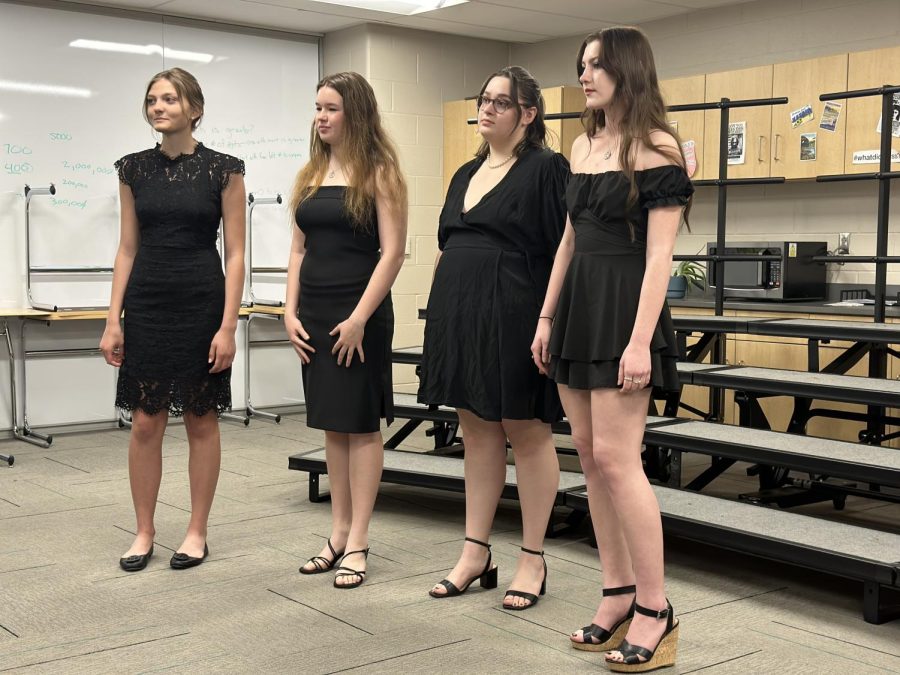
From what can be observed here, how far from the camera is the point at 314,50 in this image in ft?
22.3

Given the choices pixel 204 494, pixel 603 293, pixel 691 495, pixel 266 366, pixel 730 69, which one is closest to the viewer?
pixel 603 293

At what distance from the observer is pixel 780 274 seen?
5586 mm

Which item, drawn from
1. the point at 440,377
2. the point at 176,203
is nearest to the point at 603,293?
the point at 440,377

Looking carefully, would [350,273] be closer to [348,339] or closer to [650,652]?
[348,339]

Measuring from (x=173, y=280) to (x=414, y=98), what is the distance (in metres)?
3.95

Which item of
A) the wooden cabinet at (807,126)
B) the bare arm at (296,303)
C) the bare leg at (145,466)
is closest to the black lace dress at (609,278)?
the bare arm at (296,303)

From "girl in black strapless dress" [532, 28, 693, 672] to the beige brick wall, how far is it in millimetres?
4405

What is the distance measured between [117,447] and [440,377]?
3.13 metres

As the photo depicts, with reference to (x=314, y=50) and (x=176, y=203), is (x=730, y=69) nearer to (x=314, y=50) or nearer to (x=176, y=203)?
(x=314, y=50)

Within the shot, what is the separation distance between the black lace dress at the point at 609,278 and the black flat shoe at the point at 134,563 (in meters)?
1.59

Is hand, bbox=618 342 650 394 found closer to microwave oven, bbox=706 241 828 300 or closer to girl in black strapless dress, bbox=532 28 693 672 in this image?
girl in black strapless dress, bbox=532 28 693 672

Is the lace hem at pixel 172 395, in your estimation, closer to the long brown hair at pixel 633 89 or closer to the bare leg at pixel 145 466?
the bare leg at pixel 145 466

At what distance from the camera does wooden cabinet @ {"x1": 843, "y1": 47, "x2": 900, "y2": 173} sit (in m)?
5.19

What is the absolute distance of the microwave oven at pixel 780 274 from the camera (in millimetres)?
5578
